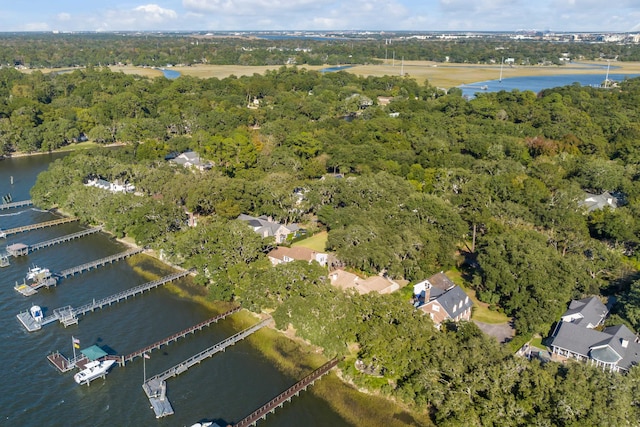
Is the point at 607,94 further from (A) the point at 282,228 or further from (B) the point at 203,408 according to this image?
(B) the point at 203,408

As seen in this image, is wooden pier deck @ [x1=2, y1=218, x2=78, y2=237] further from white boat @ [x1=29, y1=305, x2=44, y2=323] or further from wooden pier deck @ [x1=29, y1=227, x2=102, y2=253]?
white boat @ [x1=29, y1=305, x2=44, y2=323]

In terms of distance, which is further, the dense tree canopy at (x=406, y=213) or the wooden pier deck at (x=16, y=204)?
the wooden pier deck at (x=16, y=204)

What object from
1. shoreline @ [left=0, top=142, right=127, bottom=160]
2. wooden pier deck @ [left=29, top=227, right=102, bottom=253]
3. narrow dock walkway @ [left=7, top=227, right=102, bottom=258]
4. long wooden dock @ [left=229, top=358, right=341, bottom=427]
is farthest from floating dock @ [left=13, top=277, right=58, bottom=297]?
shoreline @ [left=0, top=142, right=127, bottom=160]

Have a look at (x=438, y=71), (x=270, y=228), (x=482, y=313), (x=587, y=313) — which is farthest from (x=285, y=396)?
(x=438, y=71)

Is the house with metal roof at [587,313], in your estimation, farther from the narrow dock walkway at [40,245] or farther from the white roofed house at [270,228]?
the narrow dock walkway at [40,245]

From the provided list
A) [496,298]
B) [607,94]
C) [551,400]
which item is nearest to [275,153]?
[496,298]

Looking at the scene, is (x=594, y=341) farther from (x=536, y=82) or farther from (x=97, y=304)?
(x=536, y=82)

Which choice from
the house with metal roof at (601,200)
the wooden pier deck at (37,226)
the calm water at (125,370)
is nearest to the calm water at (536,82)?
the house with metal roof at (601,200)
